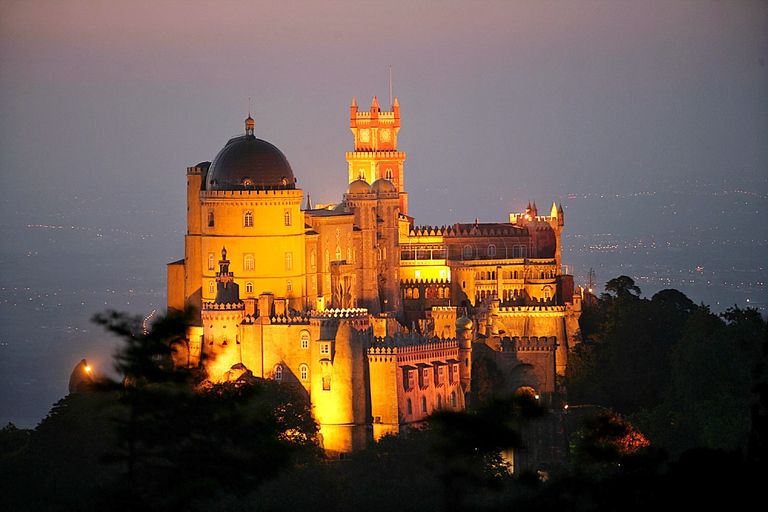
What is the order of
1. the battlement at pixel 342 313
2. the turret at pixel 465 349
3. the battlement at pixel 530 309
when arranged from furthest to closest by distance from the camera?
the battlement at pixel 530 309 → the turret at pixel 465 349 → the battlement at pixel 342 313

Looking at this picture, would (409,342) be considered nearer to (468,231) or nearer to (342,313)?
(342,313)

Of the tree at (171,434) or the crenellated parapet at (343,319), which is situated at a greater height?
the crenellated parapet at (343,319)

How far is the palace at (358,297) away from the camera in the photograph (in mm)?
103500

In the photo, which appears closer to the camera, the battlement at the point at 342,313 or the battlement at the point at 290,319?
the battlement at the point at 342,313

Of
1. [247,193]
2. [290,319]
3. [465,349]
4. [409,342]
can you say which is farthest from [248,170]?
[465,349]

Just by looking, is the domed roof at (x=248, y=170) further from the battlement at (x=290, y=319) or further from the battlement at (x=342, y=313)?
the battlement at (x=342, y=313)

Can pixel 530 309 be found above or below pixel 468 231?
below

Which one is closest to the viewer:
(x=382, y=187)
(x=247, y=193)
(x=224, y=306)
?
(x=224, y=306)

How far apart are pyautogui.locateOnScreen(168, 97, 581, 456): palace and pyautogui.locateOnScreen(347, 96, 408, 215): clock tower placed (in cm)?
1863

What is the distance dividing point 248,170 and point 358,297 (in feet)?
41.7

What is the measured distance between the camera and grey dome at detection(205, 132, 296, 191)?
111188 mm

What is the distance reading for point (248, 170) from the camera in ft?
365

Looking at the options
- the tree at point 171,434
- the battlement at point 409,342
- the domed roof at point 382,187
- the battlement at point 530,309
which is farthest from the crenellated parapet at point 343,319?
the tree at point 171,434

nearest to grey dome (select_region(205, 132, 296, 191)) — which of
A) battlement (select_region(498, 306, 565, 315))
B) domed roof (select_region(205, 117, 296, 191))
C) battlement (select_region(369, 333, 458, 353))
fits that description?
domed roof (select_region(205, 117, 296, 191))
